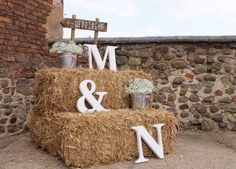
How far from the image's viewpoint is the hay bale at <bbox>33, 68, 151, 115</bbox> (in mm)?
4047

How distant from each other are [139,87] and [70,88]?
0.79 m

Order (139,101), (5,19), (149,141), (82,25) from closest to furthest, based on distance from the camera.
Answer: (149,141) < (139,101) < (82,25) < (5,19)

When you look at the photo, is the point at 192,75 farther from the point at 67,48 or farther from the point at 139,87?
the point at 67,48

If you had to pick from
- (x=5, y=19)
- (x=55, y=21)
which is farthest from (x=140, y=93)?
(x=55, y=21)

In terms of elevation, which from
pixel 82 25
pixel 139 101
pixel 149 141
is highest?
pixel 82 25

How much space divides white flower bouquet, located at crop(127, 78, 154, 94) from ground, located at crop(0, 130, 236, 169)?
2.55 ft

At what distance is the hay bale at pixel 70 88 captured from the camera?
405cm

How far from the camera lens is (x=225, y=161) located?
398cm

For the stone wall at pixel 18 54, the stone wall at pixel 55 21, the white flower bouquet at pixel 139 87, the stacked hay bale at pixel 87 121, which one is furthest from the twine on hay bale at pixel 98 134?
the stone wall at pixel 55 21

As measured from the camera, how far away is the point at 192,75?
6.07 m

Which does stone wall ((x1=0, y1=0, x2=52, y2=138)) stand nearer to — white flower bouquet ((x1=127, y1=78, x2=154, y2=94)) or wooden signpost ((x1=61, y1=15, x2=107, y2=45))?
wooden signpost ((x1=61, y1=15, x2=107, y2=45))

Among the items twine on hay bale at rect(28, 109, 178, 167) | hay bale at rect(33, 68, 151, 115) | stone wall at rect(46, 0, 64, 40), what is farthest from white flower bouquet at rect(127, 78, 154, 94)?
stone wall at rect(46, 0, 64, 40)

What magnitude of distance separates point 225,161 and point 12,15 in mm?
3264

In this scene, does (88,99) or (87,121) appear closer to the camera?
(87,121)
